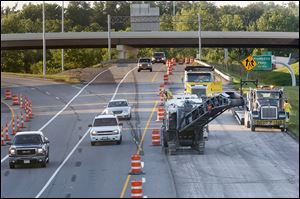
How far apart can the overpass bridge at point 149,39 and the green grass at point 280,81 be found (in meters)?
5.38

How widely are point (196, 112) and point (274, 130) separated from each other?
13.2 metres

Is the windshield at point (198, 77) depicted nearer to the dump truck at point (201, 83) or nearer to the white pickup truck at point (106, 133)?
the dump truck at point (201, 83)

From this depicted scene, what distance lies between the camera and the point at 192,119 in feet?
151

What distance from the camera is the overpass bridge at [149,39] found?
14275cm

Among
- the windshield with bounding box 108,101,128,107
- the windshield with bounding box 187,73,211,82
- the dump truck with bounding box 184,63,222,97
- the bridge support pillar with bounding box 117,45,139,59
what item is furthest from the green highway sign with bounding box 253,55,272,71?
the bridge support pillar with bounding box 117,45,139,59

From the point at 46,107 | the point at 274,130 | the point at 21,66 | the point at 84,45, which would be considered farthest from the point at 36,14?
the point at 274,130

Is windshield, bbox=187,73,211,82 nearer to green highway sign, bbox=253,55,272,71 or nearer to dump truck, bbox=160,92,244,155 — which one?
green highway sign, bbox=253,55,272,71

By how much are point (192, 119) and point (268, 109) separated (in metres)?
11.5

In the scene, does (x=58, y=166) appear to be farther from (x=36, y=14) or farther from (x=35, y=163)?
(x=36, y=14)

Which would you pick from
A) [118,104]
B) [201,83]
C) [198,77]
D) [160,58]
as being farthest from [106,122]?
[160,58]

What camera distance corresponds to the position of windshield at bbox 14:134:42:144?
42.0 meters

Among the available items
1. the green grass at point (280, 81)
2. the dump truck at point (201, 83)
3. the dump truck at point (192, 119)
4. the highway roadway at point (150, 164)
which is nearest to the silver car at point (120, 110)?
the highway roadway at point (150, 164)

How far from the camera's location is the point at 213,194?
33312 mm

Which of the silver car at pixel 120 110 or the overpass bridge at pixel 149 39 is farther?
the overpass bridge at pixel 149 39
